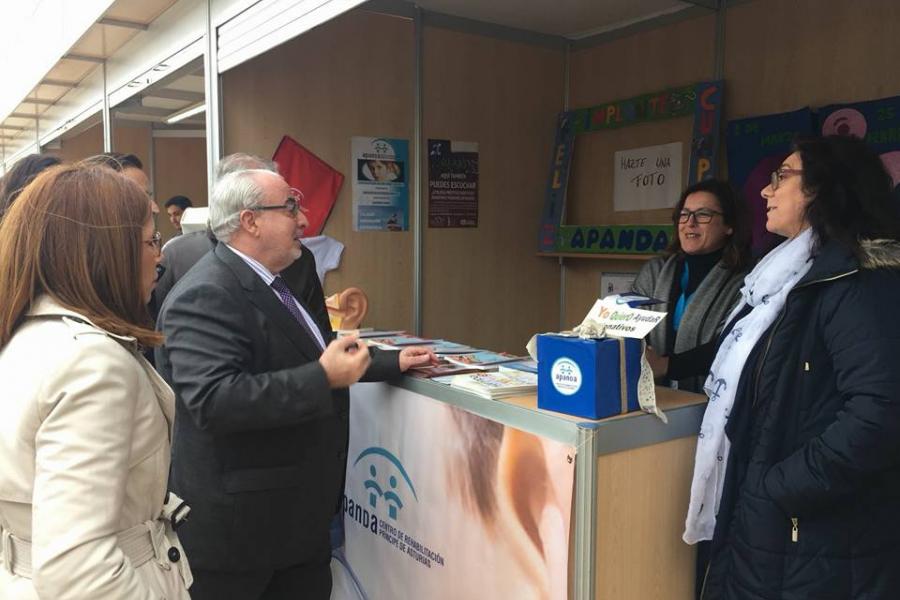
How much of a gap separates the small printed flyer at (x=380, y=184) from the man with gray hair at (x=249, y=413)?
244 cm

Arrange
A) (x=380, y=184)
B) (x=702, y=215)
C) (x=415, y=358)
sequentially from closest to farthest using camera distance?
(x=415, y=358) → (x=702, y=215) → (x=380, y=184)

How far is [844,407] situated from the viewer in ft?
4.59

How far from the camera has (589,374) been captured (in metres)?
1.52

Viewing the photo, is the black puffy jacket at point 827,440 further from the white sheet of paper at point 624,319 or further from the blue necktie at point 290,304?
the blue necktie at point 290,304

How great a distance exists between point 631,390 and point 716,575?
46 centimetres

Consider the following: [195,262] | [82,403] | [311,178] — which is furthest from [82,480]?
[311,178]

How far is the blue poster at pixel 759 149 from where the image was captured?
11.6ft

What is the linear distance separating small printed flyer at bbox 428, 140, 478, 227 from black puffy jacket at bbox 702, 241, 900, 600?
3.20 metres

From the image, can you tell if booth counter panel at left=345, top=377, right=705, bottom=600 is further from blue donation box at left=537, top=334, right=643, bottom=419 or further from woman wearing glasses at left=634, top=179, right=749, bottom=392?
woman wearing glasses at left=634, top=179, right=749, bottom=392

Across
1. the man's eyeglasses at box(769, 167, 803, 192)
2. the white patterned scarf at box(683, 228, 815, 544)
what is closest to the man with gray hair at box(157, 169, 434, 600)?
the white patterned scarf at box(683, 228, 815, 544)

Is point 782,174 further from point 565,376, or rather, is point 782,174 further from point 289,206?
point 289,206

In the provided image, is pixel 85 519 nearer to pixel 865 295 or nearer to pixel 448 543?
pixel 448 543

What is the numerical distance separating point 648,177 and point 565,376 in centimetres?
318

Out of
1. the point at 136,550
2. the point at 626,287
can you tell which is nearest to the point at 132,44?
the point at 626,287
